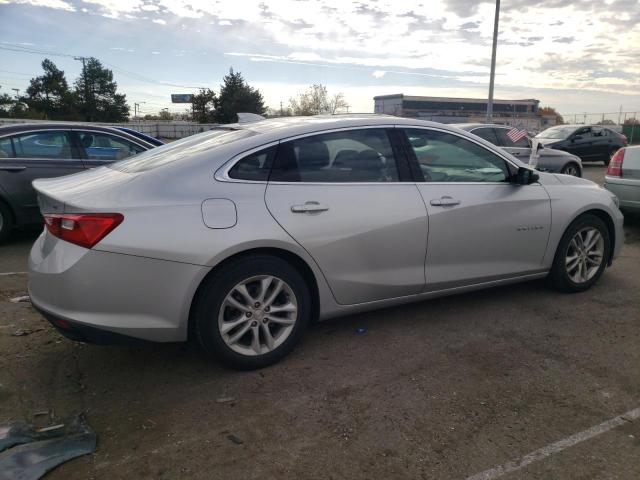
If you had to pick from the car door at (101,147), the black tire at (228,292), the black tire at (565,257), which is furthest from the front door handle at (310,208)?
the car door at (101,147)

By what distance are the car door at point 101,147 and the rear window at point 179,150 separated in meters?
3.58

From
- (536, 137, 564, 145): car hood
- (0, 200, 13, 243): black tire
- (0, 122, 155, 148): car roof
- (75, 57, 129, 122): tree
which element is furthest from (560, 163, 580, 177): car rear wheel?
(75, 57, 129, 122): tree

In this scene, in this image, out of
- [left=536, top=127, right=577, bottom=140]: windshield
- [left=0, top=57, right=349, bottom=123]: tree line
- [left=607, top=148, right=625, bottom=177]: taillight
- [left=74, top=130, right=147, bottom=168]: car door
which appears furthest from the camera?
[left=0, top=57, right=349, bottom=123]: tree line

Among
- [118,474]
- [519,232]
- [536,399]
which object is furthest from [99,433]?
[519,232]

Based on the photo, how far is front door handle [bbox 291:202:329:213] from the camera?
11.0ft

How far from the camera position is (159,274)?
9.68ft

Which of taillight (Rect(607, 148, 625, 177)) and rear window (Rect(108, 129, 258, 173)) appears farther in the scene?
taillight (Rect(607, 148, 625, 177))

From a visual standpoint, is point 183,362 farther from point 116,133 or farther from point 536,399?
point 116,133

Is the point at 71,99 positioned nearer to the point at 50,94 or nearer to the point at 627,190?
the point at 50,94

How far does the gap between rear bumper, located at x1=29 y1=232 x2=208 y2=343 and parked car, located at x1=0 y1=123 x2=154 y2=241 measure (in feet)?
13.5

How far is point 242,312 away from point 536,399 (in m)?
1.82

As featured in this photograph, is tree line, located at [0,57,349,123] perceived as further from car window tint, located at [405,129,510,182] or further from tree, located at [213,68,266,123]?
car window tint, located at [405,129,510,182]

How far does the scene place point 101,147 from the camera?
720cm

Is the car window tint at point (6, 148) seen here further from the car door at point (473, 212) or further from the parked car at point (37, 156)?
the car door at point (473, 212)
